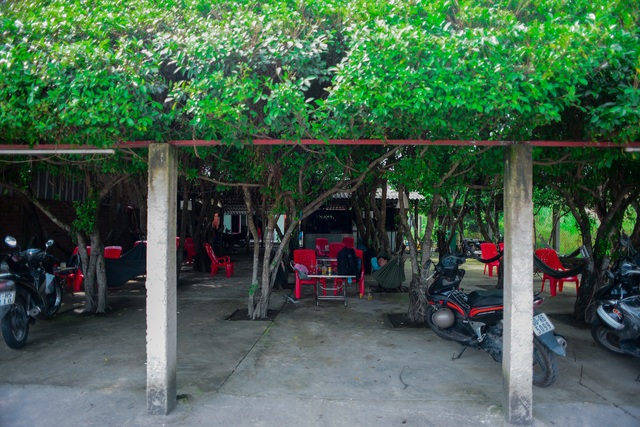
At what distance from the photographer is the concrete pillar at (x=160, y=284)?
3.75 meters

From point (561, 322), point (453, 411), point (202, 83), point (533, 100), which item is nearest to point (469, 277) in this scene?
point (561, 322)

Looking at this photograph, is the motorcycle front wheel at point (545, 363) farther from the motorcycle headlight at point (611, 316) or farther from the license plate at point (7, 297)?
the license plate at point (7, 297)

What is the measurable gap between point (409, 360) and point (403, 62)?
3.43 metres

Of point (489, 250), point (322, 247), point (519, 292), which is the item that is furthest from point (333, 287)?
point (519, 292)

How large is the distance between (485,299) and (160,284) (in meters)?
3.31

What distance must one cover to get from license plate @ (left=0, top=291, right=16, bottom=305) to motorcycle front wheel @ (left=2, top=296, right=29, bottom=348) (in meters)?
0.38

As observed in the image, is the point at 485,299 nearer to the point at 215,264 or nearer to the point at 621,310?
the point at 621,310

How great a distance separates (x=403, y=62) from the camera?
3.21 metres

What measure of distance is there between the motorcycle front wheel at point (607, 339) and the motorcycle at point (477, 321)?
3.66 feet

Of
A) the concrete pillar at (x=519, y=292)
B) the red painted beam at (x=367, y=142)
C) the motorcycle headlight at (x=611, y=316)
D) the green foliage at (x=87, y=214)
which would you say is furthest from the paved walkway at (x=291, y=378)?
the red painted beam at (x=367, y=142)

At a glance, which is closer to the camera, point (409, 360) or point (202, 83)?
point (202, 83)

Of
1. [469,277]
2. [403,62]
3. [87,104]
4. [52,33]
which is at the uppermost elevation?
[52,33]

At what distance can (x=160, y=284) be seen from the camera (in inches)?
149

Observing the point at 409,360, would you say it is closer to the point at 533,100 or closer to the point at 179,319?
the point at 533,100
